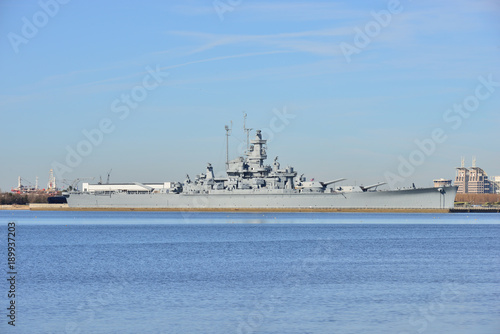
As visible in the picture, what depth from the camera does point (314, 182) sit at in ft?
300

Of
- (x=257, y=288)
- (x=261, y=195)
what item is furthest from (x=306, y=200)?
(x=257, y=288)

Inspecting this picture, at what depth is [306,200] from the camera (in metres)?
90.5

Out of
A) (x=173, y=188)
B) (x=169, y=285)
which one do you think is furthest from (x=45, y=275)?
(x=173, y=188)

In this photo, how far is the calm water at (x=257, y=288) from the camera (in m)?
18.1

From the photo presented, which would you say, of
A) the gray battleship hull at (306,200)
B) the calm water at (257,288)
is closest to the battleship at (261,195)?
the gray battleship hull at (306,200)

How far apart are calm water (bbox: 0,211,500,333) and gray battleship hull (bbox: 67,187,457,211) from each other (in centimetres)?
4508

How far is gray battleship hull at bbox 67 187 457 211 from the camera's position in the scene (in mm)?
87625

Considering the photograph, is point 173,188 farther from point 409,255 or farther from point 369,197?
point 409,255

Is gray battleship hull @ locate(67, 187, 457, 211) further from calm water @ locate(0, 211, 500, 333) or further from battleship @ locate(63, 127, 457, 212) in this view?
calm water @ locate(0, 211, 500, 333)

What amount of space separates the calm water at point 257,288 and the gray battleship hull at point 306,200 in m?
45.1

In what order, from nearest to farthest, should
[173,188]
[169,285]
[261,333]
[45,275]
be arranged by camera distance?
[261,333] < [169,285] < [45,275] < [173,188]

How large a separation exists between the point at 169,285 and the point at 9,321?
7.19m

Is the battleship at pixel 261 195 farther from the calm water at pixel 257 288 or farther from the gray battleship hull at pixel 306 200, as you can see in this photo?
the calm water at pixel 257 288

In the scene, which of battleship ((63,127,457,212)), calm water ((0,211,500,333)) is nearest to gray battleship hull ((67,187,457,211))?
battleship ((63,127,457,212))
